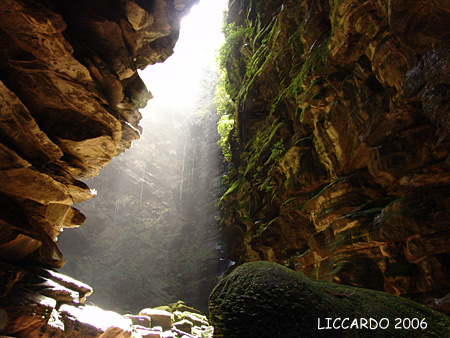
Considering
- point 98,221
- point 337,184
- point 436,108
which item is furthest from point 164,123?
point 436,108

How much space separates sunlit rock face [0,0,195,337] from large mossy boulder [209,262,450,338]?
5526mm

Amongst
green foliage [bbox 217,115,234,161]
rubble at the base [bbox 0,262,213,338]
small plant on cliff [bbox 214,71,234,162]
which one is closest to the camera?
rubble at the base [bbox 0,262,213,338]

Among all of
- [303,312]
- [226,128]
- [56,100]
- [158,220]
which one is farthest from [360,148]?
[158,220]

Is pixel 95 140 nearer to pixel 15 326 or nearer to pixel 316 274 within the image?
pixel 15 326

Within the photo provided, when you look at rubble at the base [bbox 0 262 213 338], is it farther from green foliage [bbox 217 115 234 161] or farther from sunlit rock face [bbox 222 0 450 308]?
green foliage [bbox 217 115 234 161]

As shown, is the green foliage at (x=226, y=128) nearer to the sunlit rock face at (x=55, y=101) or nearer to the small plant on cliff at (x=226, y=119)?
the small plant on cliff at (x=226, y=119)

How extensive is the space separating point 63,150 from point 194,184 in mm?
21531

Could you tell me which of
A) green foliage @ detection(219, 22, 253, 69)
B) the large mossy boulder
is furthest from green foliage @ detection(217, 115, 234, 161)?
the large mossy boulder

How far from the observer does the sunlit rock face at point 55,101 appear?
529 cm

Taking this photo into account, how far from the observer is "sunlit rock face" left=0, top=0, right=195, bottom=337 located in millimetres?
5293

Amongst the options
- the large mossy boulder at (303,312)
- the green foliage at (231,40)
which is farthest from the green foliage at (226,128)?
the large mossy boulder at (303,312)

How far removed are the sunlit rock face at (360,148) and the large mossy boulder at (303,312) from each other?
90.3 inches

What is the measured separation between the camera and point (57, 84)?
5973 millimetres

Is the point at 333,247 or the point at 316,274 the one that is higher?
the point at 333,247
